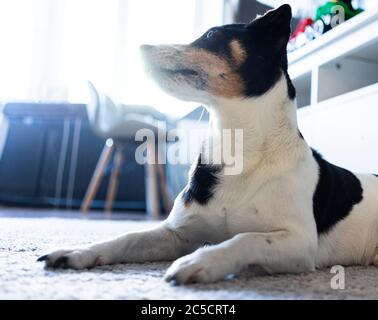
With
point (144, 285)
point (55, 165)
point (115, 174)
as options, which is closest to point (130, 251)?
point (144, 285)

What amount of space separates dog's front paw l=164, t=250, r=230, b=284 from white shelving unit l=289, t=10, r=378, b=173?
3.50 ft

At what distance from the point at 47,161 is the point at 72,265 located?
12.0 ft

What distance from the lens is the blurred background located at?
1.99 m

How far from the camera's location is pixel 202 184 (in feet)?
3.74

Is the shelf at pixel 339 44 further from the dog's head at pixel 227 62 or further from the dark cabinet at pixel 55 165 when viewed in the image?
the dark cabinet at pixel 55 165

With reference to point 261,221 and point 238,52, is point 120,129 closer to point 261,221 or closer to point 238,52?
point 238,52

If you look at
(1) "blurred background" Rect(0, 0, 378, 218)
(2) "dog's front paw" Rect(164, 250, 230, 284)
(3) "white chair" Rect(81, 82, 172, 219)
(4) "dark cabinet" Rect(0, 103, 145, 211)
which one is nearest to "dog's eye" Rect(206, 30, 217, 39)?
(2) "dog's front paw" Rect(164, 250, 230, 284)

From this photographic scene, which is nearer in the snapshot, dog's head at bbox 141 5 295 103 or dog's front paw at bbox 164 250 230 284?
dog's front paw at bbox 164 250 230 284

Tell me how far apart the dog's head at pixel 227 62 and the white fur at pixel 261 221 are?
0.13 ft

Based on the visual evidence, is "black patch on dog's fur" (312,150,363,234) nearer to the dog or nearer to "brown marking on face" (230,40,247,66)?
the dog

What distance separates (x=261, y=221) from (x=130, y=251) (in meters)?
0.33

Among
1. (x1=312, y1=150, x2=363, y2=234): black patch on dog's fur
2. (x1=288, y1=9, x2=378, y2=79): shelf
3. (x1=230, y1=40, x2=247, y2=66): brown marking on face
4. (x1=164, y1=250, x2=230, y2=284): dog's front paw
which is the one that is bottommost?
(x1=164, y1=250, x2=230, y2=284): dog's front paw

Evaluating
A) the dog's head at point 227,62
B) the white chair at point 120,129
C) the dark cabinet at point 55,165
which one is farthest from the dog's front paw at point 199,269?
the dark cabinet at point 55,165
